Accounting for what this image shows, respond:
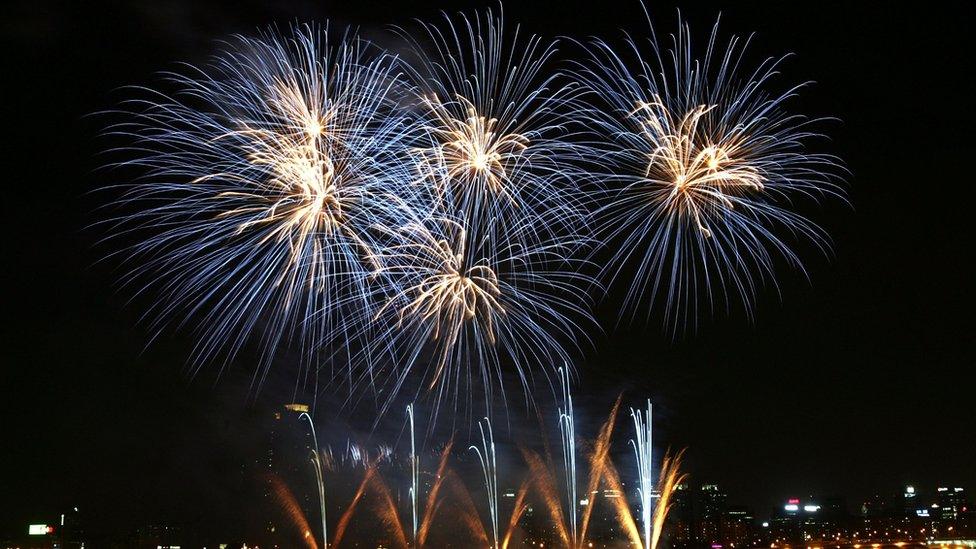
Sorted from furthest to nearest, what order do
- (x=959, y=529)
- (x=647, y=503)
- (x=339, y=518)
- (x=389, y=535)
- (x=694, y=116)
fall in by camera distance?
(x=959, y=529) → (x=389, y=535) → (x=339, y=518) → (x=647, y=503) → (x=694, y=116)

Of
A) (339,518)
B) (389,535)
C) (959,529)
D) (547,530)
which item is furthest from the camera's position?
(959,529)

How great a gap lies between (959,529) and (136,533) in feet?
→ 406

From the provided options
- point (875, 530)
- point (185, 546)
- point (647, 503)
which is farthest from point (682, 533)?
point (647, 503)

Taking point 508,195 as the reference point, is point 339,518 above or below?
above

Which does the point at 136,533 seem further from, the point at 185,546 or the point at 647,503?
the point at 647,503

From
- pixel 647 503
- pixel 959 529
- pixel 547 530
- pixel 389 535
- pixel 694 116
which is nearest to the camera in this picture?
pixel 694 116

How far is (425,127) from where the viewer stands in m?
15.6

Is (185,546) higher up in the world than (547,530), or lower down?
lower down

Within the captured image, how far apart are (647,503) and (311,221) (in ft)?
69.8

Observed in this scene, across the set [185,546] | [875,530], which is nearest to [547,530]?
[185,546]

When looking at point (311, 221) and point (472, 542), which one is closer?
point (311, 221)

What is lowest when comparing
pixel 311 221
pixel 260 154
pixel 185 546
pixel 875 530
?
pixel 311 221

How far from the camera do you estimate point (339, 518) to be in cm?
9156

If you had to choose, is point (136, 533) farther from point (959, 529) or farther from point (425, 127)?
point (959, 529)
